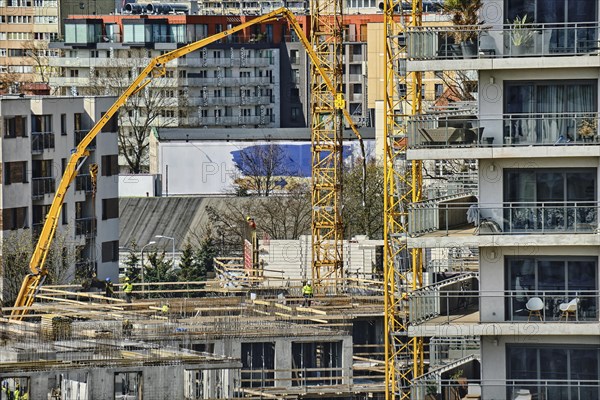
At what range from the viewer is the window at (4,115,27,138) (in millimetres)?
96938

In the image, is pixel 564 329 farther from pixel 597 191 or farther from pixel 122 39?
pixel 122 39

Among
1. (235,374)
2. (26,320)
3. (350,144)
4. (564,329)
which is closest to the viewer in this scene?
(564,329)

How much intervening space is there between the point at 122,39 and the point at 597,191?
153m

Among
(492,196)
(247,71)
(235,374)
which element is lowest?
(235,374)

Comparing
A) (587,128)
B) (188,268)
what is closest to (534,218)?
(587,128)

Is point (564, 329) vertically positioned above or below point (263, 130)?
below

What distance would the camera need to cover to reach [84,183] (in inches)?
4043

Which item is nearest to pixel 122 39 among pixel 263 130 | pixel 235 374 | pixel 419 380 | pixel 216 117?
pixel 216 117

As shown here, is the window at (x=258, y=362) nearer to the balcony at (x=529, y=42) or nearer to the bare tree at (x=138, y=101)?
the balcony at (x=529, y=42)

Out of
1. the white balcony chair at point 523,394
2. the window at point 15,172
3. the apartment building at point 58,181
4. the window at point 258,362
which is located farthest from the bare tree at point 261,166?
the white balcony chair at point 523,394

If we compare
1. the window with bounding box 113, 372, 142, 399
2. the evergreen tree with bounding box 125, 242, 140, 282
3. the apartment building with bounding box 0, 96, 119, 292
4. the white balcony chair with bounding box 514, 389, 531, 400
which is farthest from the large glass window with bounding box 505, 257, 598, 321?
the evergreen tree with bounding box 125, 242, 140, 282

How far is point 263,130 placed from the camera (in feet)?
557

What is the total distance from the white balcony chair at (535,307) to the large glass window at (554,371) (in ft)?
Result: 1.94

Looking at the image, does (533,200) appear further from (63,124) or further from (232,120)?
(232,120)
